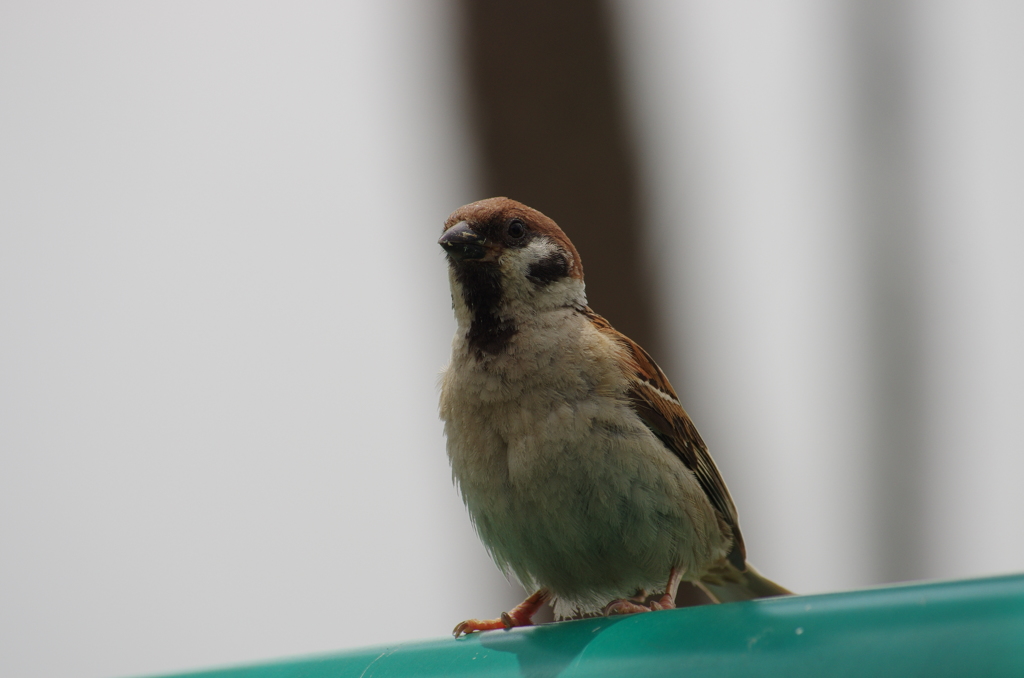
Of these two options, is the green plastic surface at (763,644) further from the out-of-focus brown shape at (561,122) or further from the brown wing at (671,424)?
the out-of-focus brown shape at (561,122)

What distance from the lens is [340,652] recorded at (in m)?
1.45

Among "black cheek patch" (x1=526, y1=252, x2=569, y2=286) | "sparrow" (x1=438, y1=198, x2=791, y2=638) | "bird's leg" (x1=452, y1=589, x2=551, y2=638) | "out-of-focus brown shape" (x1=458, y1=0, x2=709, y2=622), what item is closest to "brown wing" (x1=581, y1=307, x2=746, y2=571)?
Result: "sparrow" (x1=438, y1=198, x2=791, y2=638)

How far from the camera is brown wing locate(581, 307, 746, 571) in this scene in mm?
2209

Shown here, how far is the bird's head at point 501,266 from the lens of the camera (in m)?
2.32

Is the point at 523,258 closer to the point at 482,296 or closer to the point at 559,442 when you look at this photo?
the point at 482,296

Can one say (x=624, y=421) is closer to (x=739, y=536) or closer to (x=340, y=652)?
(x=739, y=536)

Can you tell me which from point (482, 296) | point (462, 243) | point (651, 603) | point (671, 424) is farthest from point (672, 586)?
point (462, 243)

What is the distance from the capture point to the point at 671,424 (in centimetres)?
228

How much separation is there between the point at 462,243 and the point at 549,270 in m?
0.26

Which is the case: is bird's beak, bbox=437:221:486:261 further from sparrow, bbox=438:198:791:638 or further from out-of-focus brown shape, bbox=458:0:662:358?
out-of-focus brown shape, bbox=458:0:662:358

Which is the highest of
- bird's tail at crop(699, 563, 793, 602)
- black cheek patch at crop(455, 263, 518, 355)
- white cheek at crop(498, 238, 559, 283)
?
white cheek at crop(498, 238, 559, 283)

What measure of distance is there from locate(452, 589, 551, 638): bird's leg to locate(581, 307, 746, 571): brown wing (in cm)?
49

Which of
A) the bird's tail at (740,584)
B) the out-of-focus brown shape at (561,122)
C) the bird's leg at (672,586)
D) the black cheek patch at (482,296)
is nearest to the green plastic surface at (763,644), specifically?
the bird's leg at (672,586)

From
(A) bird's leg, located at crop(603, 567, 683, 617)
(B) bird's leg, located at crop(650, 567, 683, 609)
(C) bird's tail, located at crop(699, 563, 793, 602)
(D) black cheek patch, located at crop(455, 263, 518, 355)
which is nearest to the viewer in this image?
(A) bird's leg, located at crop(603, 567, 683, 617)
